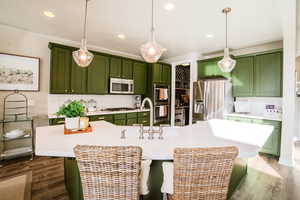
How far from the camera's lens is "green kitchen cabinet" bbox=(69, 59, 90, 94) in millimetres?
3516

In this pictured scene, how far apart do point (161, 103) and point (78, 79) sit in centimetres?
262

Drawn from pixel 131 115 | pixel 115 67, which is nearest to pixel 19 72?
pixel 115 67

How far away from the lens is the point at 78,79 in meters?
3.61

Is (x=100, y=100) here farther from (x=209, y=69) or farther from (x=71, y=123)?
(x=209, y=69)

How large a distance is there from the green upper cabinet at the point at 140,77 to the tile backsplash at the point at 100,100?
1.38 ft

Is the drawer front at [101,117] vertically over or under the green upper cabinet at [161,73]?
under

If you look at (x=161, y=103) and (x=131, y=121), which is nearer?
(x=131, y=121)

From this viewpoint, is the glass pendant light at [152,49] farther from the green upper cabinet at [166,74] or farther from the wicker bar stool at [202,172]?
the green upper cabinet at [166,74]

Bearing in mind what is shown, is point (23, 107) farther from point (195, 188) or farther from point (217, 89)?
point (217, 89)

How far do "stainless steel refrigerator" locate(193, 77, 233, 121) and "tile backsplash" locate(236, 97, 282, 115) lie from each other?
0.50 meters

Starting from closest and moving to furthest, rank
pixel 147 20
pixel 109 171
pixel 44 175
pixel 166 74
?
pixel 109 171 → pixel 44 175 → pixel 147 20 → pixel 166 74

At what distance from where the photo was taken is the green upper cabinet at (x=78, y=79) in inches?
138

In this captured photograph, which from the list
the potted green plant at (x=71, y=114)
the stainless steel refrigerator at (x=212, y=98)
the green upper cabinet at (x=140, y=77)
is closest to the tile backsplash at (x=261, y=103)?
the stainless steel refrigerator at (x=212, y=98)

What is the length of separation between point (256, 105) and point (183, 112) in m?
2.33
